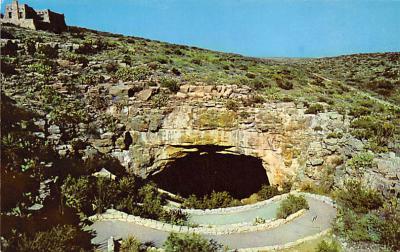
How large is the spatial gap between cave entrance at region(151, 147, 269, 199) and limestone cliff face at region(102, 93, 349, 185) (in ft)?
5.10

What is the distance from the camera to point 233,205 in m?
20.2

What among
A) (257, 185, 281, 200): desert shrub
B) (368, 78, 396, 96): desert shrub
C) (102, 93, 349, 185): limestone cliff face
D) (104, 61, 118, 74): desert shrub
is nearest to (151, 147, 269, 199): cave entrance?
(102, 93, 349, 185): limestone cliff face

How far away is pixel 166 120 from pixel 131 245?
10.1 m

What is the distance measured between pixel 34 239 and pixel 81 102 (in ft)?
36.2

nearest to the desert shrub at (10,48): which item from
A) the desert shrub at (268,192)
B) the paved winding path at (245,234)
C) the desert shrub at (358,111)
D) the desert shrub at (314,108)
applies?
the paved winding path at (245,234)

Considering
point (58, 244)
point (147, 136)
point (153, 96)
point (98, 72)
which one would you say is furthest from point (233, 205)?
point (98, 72)

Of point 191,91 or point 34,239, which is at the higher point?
point 191,91

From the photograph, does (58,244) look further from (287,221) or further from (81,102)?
(81,102)

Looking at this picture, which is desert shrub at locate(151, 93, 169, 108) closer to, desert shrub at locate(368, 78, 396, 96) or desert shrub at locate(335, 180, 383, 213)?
desert shrub at locate(335, 180, 383, 213)

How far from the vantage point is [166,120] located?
21.6 m

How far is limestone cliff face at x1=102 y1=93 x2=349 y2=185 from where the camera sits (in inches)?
819

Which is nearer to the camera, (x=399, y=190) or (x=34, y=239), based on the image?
(x=34, y=239)

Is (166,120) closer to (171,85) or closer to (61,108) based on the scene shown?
(171,85)

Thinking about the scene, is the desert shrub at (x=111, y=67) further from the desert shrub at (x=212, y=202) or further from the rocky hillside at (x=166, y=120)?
the desert shrub at (x=212, y=202)
